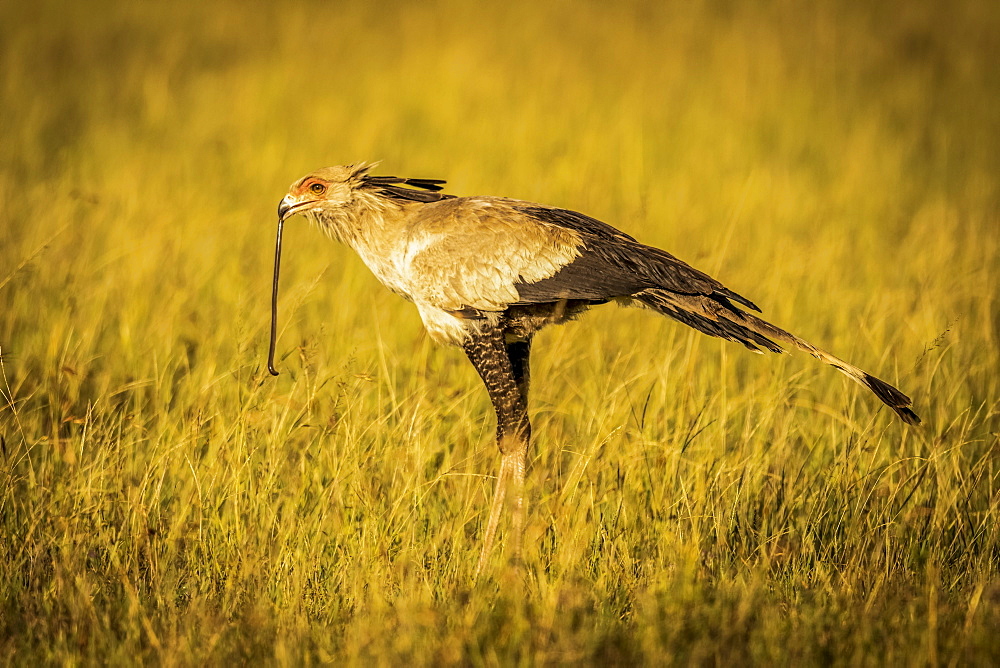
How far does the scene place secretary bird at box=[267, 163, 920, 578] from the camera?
3.87m

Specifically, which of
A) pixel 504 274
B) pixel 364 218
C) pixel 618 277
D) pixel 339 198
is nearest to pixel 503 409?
pixel 504 274

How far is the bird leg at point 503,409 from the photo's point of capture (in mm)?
3996

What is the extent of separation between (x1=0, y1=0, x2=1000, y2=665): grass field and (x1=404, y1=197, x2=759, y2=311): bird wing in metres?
0.56

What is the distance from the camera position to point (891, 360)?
546 centimetres

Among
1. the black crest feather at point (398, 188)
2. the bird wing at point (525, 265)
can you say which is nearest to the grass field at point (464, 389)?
the black crest feather at point (398, 188)

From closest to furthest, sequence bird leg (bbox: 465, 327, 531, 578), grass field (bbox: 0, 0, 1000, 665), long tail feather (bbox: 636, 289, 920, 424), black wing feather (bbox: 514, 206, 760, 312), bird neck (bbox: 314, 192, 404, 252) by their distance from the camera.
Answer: grass field (bbox: 0, 0, 1000, 665) → long tail feather (bbox: 636, 289, 920, 424) → black wing feather (bbox: 514, 206, 760, 312) → bird leg (bbox: 465, 327, 531, 578) → bird neck (bbox: 314, 192, 404, 252)

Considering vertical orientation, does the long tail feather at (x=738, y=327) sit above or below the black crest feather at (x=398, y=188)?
below

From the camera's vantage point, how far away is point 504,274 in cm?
392

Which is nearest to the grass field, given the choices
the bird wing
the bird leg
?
the bird leg

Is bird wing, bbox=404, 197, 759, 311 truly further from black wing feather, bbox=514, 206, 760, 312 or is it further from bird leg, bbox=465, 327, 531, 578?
bird leg, bbox=465, 327, 531, 578

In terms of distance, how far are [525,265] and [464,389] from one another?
4.26 feet

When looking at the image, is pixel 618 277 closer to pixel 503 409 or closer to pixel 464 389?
pixel 503 409

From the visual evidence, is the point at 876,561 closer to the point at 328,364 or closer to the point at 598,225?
the point at 598,225

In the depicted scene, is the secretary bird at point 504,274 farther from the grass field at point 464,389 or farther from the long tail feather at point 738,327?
the grass field at point 464,389
